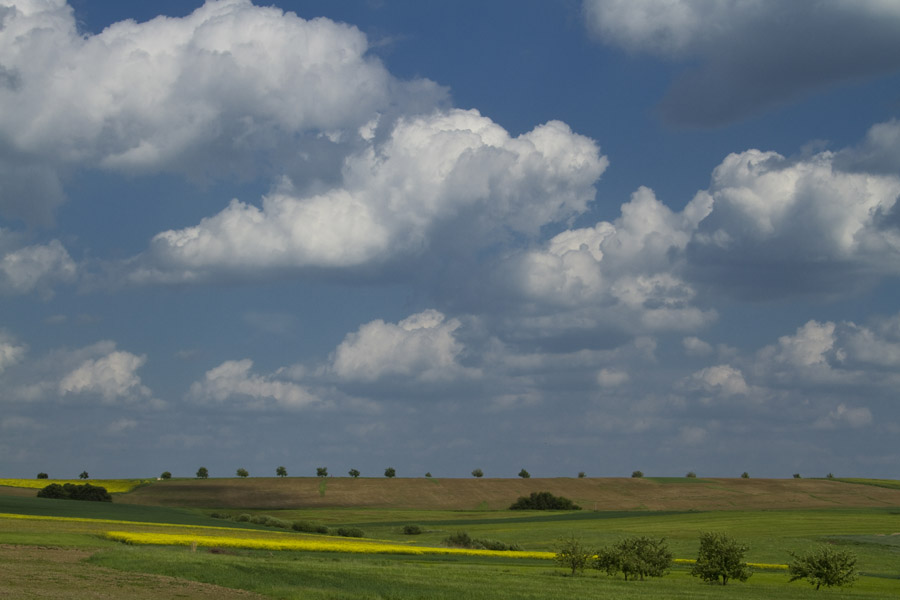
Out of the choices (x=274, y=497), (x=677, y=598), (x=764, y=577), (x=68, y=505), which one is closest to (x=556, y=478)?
(x=274, y=497)

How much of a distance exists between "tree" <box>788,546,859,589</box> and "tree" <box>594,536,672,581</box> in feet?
29.3

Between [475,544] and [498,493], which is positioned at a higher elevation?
[498,493]

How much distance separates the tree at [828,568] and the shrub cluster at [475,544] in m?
31.7

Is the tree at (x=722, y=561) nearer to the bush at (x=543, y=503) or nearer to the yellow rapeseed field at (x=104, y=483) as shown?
the bush at (x=543, y=503)

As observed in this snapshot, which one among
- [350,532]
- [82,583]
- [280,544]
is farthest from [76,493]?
[82,583]

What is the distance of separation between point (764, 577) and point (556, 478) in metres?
105

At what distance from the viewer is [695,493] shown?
154 meters

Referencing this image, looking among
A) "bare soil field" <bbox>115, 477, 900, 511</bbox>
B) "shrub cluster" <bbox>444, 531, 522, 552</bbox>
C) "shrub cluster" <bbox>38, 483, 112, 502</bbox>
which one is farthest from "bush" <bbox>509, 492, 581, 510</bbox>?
"shrub cluster" <bbox>38, 483, 112, 502</bbox>

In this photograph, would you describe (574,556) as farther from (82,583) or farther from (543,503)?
(543,503)

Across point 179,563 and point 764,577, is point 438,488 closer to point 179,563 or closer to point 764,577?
point 764,577

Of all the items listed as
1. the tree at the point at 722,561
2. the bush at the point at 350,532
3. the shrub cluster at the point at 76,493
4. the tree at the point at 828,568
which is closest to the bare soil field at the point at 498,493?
the shrub cluster at the point at 76,493

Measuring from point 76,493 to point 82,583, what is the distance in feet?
331

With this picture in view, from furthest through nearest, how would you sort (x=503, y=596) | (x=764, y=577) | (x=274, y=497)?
(x=274, y=497)
(x=764, y=577)
(x=503, y=596)

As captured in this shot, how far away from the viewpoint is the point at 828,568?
184 ft
